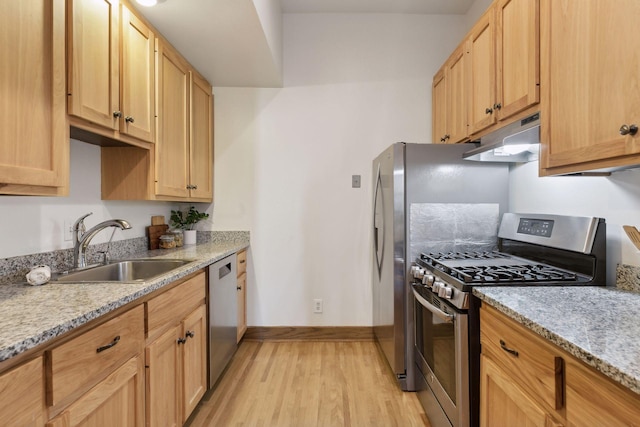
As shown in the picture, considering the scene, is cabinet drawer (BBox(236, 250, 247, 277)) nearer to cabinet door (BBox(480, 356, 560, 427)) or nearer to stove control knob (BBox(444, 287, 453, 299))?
stove control knob (BBox(444, 287, 453, 299))

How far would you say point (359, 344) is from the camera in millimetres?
2898

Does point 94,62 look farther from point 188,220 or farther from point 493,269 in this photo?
point 493,269

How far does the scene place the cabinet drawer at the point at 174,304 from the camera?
140 centimetres

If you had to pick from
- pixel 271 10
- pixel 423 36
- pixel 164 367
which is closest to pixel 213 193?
pixel 271 10

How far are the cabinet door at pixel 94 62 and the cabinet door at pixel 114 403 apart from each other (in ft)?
3.42

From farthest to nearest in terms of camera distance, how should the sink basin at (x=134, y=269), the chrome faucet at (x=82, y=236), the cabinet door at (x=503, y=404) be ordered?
the sink basin at (x=134, y=269) → the chrome faucet at (x=82, y=236) → the cabinet door at (x=503, y=404)

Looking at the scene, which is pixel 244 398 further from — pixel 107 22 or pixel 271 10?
pixel 271 10

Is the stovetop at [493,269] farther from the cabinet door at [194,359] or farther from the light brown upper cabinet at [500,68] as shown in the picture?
the cabinet door at [194,359]

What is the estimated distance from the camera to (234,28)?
202cm

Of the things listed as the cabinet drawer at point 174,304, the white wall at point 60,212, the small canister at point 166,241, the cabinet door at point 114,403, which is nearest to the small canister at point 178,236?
the small canister at point 166,241

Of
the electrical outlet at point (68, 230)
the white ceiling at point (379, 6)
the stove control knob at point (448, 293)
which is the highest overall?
the white ceiling at point (379, 6)

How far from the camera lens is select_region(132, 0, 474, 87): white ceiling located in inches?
72.3

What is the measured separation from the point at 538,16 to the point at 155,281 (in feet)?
6.69

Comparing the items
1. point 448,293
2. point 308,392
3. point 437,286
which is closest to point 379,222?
point 437,286
